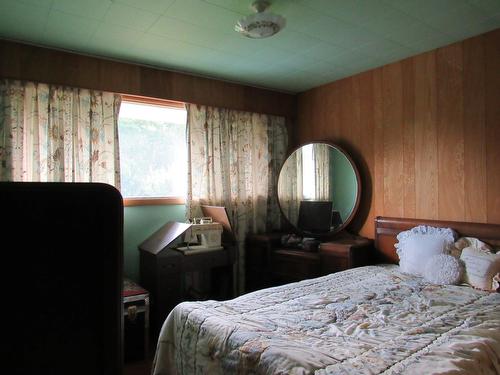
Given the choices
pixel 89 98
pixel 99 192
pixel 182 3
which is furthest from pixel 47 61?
pixel 99 192

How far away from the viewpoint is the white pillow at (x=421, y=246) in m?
2.58

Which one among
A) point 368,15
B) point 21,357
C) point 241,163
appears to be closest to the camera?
point 21,357

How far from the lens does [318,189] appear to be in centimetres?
366

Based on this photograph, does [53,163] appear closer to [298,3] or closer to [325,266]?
[298,3]

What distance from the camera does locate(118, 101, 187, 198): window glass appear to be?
319 centimetres

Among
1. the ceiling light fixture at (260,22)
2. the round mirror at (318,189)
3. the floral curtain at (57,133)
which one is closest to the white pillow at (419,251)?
the round mirror at (318,189)

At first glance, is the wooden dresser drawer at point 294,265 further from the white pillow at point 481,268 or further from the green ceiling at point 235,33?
the green ceiling at point 235,33

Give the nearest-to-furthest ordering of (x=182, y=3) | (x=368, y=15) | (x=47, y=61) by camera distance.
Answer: (x=182, y=3), (x=368, y=15), (x=47, y=61)

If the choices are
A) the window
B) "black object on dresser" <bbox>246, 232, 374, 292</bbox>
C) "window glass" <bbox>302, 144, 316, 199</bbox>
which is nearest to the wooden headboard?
"black object on dresser" <bbox>246, 232, 374, 292</bbox>

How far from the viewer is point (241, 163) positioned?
3736mm

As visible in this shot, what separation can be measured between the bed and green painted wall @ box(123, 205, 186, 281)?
1.28 meters

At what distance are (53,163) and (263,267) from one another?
2.17m

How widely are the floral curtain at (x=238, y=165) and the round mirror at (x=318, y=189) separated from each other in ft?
0.66

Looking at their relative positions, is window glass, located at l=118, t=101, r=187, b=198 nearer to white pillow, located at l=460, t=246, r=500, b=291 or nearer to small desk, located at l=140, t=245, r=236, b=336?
small desk, located at l=140, t=245, r=236, b=336
